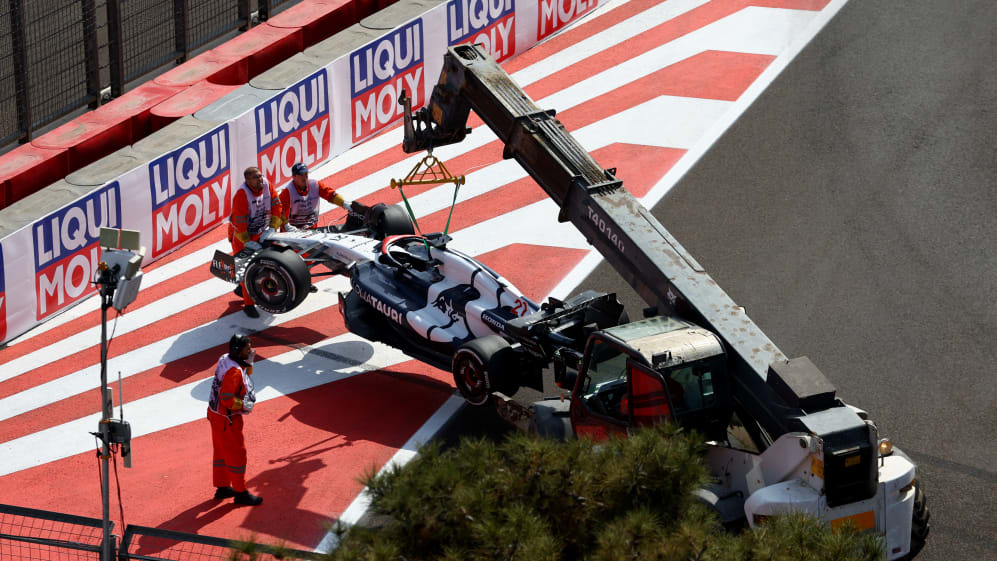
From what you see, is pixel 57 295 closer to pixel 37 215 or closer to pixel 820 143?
pixel 37 215

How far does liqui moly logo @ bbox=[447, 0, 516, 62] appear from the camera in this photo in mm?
20289

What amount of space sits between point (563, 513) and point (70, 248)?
1009 cm

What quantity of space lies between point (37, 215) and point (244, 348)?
206 inches

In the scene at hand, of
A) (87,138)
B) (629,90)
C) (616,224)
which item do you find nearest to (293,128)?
(87,138)

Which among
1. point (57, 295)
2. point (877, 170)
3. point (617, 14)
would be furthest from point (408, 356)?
point (617, 14)

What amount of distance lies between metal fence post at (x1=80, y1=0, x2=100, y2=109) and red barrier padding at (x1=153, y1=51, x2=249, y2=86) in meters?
1.14

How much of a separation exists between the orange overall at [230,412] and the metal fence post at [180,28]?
908cm

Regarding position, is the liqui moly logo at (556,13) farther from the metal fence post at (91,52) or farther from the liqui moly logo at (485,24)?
the metal fence post at (91,52)

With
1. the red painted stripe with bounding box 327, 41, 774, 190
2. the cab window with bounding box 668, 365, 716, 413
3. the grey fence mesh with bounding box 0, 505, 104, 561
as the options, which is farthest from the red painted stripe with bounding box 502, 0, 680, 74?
the grey fence mesh with bounding box 0, 505, 104, 561

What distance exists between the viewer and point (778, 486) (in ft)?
30.6

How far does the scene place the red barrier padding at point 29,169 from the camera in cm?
1576

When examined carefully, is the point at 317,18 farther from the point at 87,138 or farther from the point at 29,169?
the point at 29,169

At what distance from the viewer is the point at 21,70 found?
53.8ft

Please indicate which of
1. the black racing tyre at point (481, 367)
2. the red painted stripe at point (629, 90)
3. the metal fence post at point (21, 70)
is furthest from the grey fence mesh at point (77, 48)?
the black racing tyre at point (481, 367)
